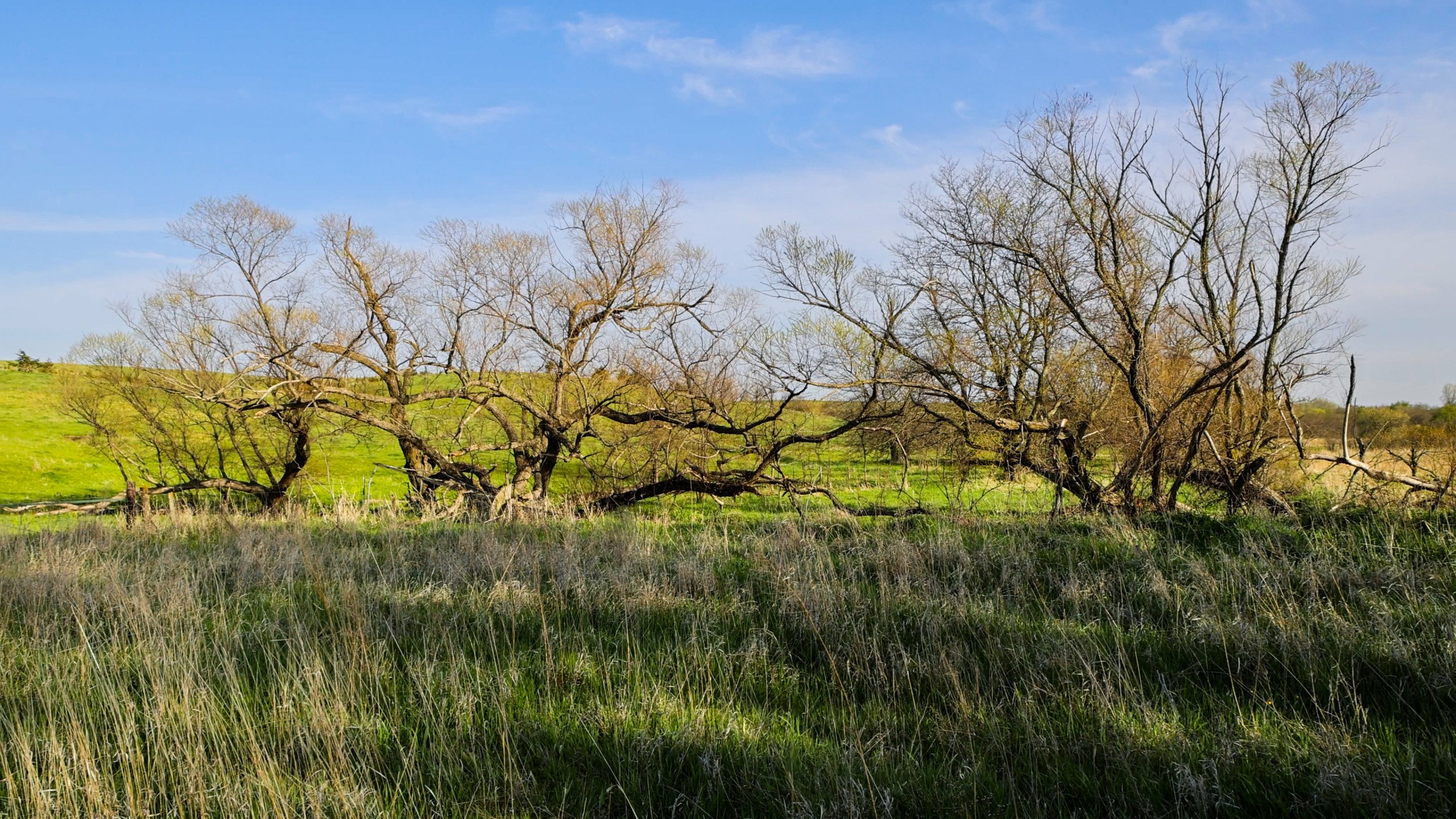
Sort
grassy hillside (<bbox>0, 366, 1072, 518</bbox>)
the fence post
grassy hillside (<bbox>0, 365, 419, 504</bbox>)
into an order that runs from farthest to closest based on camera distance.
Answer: grassy hillside (<bbox>0, 365, 419, 504</bbox>), grassy hillside (<bbox>0, 366, 1072, 518</bbox>), the fence post

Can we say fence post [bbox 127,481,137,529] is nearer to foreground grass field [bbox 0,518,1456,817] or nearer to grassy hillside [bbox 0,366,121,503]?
grassy hillside [bbox 0,366,121,503]

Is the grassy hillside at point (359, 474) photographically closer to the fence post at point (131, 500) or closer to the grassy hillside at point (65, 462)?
the grassy hillside at point (65, 462)

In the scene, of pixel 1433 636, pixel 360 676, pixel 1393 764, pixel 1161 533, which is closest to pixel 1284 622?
pixel 1433 636

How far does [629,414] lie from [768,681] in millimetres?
11971

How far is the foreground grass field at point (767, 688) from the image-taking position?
305 cm

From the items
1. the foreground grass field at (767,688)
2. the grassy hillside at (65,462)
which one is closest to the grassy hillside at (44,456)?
the grassy hillside at (65,462)

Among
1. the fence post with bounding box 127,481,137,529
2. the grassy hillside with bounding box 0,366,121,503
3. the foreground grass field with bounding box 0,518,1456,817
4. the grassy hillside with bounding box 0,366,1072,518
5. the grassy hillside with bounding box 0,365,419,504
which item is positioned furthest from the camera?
the grassy hillside with bounding box 0,366,121,503

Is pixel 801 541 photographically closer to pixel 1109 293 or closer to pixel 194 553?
pixel 1109 293

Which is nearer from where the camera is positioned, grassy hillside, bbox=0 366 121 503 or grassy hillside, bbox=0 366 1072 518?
grassy hillside, bbox=0 366 1072 518

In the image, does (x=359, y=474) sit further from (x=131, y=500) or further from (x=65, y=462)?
(x=131, y=500)

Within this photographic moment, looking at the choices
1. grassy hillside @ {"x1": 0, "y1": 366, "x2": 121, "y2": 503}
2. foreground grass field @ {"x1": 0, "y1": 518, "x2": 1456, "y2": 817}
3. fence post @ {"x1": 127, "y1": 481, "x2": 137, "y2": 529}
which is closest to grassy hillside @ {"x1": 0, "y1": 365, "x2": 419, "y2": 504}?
grassy hillside @ {"x1": 0, "y1": 366, "x2": 121, "y2": 503}

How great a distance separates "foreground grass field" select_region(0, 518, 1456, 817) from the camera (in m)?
3.05

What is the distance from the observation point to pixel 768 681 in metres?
4.28

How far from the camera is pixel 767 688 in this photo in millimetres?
4145
